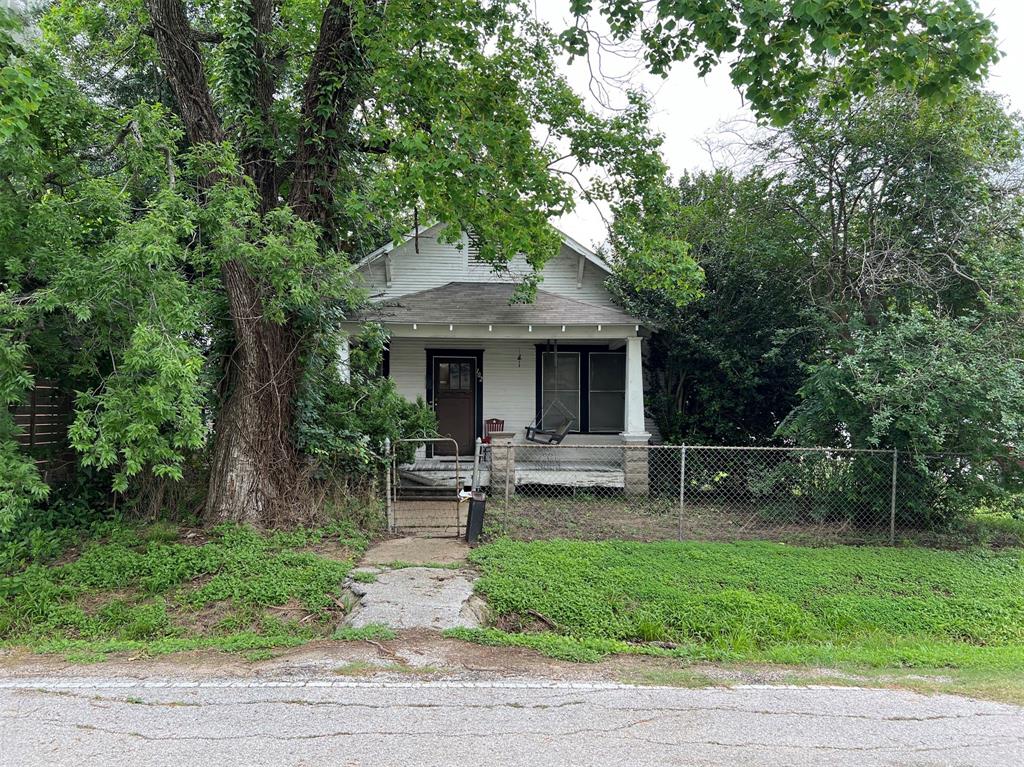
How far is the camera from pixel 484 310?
12055 millimetres

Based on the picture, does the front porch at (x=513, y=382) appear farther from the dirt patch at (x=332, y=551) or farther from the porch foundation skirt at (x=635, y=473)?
the dirt patch at (x=332, y=551)

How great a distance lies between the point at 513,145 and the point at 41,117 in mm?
5017

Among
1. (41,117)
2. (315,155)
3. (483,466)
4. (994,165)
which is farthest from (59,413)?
(994,165)

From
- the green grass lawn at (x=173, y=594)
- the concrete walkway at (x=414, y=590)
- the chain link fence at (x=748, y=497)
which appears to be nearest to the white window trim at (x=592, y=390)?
the chain link fence at (x=748, y=497)

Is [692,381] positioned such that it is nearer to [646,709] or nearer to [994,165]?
[994,165]

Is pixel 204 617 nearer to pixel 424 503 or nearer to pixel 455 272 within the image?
pixel 424 503

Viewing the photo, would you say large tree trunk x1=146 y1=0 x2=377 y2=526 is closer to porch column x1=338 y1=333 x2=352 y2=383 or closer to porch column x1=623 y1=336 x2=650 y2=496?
porch column x1=338 y1=333 x2=352 y2=383

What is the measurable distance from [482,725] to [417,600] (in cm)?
230

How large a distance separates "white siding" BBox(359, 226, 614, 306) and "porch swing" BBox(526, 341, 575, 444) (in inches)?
59.1

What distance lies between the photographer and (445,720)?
3955 mm

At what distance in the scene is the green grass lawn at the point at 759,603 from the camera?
548cm

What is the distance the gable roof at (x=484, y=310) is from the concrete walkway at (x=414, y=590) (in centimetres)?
456

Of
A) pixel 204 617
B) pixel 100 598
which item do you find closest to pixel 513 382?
pixel 204 617

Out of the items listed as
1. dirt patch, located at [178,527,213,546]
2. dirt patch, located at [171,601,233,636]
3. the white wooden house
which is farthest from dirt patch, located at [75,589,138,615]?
the white wooden house
